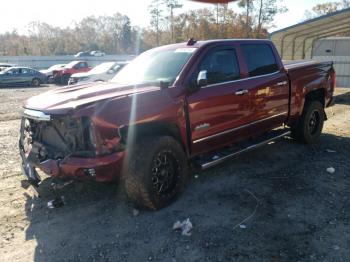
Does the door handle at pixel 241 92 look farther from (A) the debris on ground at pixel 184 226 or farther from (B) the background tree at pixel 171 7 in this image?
(B) the background tree at pixel 171 7

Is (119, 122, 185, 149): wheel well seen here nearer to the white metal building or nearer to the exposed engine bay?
the exposed engine bay

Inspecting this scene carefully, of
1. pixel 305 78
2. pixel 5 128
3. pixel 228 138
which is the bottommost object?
pixel 5 128

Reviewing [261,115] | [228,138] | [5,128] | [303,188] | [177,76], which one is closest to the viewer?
[177,76]

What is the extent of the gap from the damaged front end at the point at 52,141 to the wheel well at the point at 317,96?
4.70m

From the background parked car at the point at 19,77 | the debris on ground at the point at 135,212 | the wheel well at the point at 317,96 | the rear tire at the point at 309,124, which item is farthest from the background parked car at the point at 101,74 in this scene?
the debris on ground at the point at 135,212

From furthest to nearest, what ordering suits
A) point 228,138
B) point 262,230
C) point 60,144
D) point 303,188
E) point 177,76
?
1. point 228,138
2. point 303,188
3. point 177,76
4. point 60,144
5. point 262,230

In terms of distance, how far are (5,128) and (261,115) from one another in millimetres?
6926

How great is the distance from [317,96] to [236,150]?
9.49 feet

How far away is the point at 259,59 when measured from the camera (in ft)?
19.1

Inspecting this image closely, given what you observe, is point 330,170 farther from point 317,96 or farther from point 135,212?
point 135,212

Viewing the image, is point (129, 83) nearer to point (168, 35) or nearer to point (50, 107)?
point (50, 107)

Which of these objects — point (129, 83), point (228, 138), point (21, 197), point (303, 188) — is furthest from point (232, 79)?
point (21, 197)

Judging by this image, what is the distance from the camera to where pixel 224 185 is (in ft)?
16.7

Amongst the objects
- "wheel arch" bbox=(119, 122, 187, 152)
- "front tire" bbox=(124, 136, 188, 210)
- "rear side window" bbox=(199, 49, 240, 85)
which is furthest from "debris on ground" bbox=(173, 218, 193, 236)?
"rear side window" bbox=(199, 49, 240, 85)
